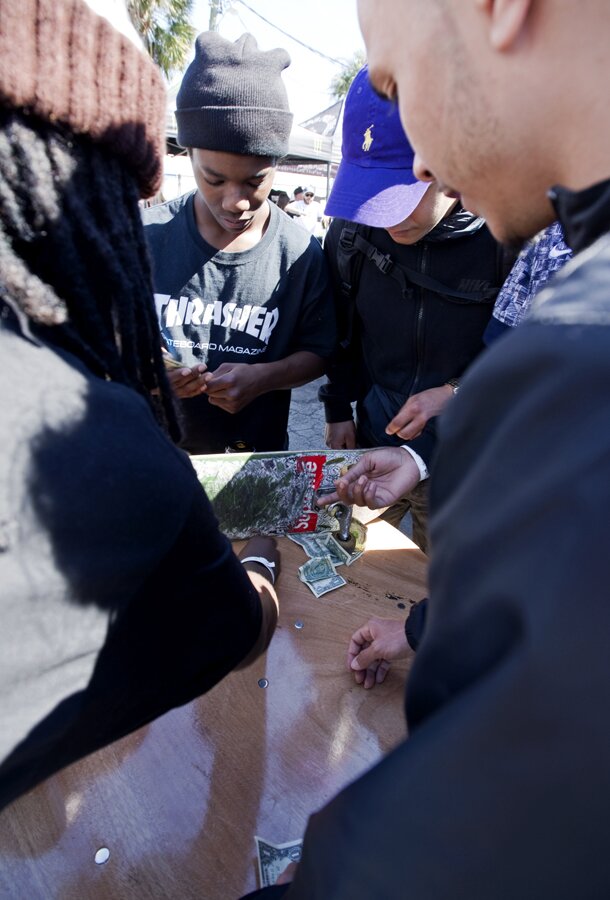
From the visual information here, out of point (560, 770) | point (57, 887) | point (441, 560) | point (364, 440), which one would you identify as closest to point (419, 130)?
point (441, 560)

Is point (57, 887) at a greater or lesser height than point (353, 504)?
lesser

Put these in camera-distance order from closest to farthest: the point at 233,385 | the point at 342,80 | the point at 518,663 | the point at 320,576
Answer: the point at 518,663 → the point at 320,576 → the point at 233,385 → the point at 342,80

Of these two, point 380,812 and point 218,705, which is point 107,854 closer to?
point 218,705

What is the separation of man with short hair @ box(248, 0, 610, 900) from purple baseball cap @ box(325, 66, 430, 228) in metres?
1.09

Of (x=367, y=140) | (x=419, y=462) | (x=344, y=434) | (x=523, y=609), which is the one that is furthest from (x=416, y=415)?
(x=523, y=609)

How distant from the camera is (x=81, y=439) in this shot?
A: 1.77 ft

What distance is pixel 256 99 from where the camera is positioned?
1.59 m

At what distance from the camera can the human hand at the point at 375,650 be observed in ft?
3.79

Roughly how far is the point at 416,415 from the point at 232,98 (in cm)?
106

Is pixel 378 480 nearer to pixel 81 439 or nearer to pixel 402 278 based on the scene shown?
pixel 402 278

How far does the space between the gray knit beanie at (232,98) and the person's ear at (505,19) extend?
4.16 ft

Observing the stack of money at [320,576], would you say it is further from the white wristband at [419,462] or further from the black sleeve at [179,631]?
the black sleeve at [179,631]

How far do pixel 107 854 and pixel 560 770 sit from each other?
0.83 m

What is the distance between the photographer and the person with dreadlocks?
1.73ft
